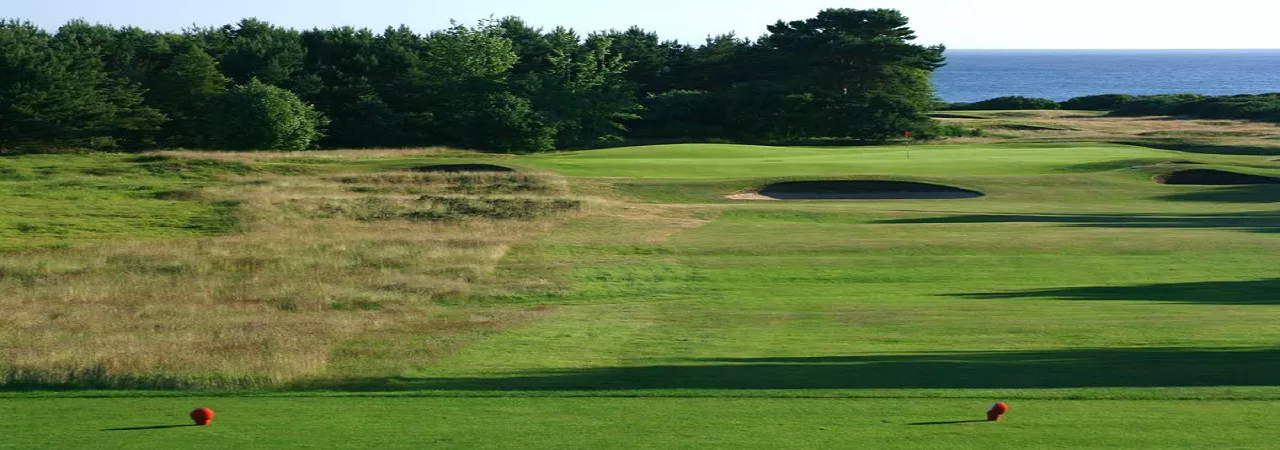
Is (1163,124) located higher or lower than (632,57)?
lower

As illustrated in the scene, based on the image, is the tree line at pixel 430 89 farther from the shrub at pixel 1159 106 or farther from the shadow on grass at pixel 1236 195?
the shadow on grass at pixel 1236 195

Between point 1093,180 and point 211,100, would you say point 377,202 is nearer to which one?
point 1093,180

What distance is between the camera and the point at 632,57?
286 ft

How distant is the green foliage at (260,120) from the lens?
6250 centimetres

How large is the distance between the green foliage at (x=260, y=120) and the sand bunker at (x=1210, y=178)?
4140cm

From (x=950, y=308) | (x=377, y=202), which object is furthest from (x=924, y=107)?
(x=950, y=308)

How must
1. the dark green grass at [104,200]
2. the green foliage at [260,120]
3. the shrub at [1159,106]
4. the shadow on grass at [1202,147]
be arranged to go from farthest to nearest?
the shrub at [1159,106] → the green foliage at [260,120] → the shadow on grass at [1202,147] → the dark green grass at [104,200]

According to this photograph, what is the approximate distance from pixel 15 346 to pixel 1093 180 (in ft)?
118

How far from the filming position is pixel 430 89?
72.1 m

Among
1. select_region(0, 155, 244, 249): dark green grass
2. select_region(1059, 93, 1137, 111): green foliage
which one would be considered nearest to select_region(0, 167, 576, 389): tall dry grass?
select_region(0, 155, 244, 249): dark green grass

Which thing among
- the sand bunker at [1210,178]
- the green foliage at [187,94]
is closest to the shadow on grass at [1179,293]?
the sand bunker at [1210,178]

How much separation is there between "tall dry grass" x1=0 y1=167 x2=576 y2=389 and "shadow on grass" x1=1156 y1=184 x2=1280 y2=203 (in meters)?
21.6

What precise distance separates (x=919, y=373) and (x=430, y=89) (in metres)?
61.5

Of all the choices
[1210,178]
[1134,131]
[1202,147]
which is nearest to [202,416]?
[1210,178]
